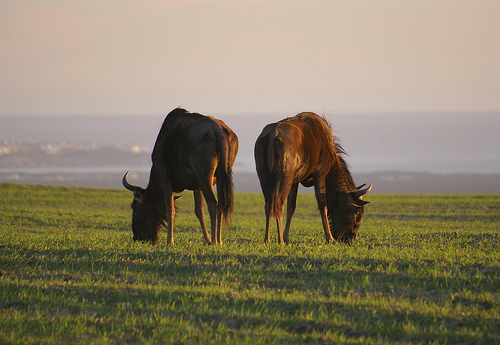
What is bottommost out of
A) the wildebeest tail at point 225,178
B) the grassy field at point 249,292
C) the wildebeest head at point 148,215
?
the grassy field at point 249,292

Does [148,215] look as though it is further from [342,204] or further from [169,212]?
[342,204]

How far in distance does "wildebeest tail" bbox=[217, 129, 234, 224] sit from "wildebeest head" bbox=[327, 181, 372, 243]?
2.81 m

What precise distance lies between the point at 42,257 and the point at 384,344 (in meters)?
6.07

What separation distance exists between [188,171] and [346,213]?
3651 millimetres

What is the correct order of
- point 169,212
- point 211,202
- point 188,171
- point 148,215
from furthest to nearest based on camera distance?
point 148,215 < point 169,212 < point 188,171 < point 211,202

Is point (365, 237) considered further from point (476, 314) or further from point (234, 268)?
point (476, 314)

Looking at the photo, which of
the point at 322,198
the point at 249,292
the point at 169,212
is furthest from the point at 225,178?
the point at 249,292

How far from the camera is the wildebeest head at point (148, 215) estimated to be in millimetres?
13289

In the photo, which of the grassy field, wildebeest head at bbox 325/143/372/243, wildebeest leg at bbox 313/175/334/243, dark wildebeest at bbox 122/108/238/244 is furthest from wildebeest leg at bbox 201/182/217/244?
wildebeest head at bbox 325/143/372/243

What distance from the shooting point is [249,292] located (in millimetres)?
8500

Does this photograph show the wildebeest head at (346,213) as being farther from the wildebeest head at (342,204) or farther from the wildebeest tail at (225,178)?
the wildebeest tail at (225,178)

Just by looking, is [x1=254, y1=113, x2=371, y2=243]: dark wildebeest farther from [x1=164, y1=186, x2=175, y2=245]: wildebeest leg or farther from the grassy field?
[x1=164, y1=186, x2=175, y2=245]: wildebeest leg

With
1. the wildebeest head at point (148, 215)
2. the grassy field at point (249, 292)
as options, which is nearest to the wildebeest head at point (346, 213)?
the grassy field at point (249, 292)

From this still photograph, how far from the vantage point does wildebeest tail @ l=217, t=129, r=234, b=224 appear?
464 inches
